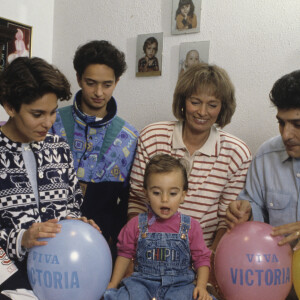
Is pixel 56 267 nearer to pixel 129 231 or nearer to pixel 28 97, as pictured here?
pixel 129 231

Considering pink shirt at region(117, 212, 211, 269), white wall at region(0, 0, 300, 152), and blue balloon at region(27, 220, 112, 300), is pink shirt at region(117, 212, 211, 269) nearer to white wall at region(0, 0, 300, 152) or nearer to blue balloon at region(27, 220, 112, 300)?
blue balloon at region(27, 220, 112, 300)

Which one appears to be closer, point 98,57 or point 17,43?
point 98,57

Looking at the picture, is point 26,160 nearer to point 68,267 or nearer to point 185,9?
point 68,267

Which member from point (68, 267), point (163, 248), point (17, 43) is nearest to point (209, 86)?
point (163, 248)

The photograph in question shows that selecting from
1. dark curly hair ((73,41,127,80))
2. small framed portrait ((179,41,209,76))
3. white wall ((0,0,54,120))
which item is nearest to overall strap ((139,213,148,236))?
dark curly hair ((73,41,127,80))

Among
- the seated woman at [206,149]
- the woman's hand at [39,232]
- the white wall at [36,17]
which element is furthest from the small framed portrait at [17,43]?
the woman's hand at [39,232]

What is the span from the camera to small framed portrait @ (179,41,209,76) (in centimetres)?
213

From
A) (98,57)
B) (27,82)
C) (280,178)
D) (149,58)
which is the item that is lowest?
(280,178)

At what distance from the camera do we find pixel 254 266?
1.26 m

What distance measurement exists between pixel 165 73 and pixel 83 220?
1193mm

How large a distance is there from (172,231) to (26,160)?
57cm

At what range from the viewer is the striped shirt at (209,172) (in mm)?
1676

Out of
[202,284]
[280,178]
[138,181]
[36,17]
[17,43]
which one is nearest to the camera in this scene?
[202,284]

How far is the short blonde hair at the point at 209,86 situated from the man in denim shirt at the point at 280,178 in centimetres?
19
